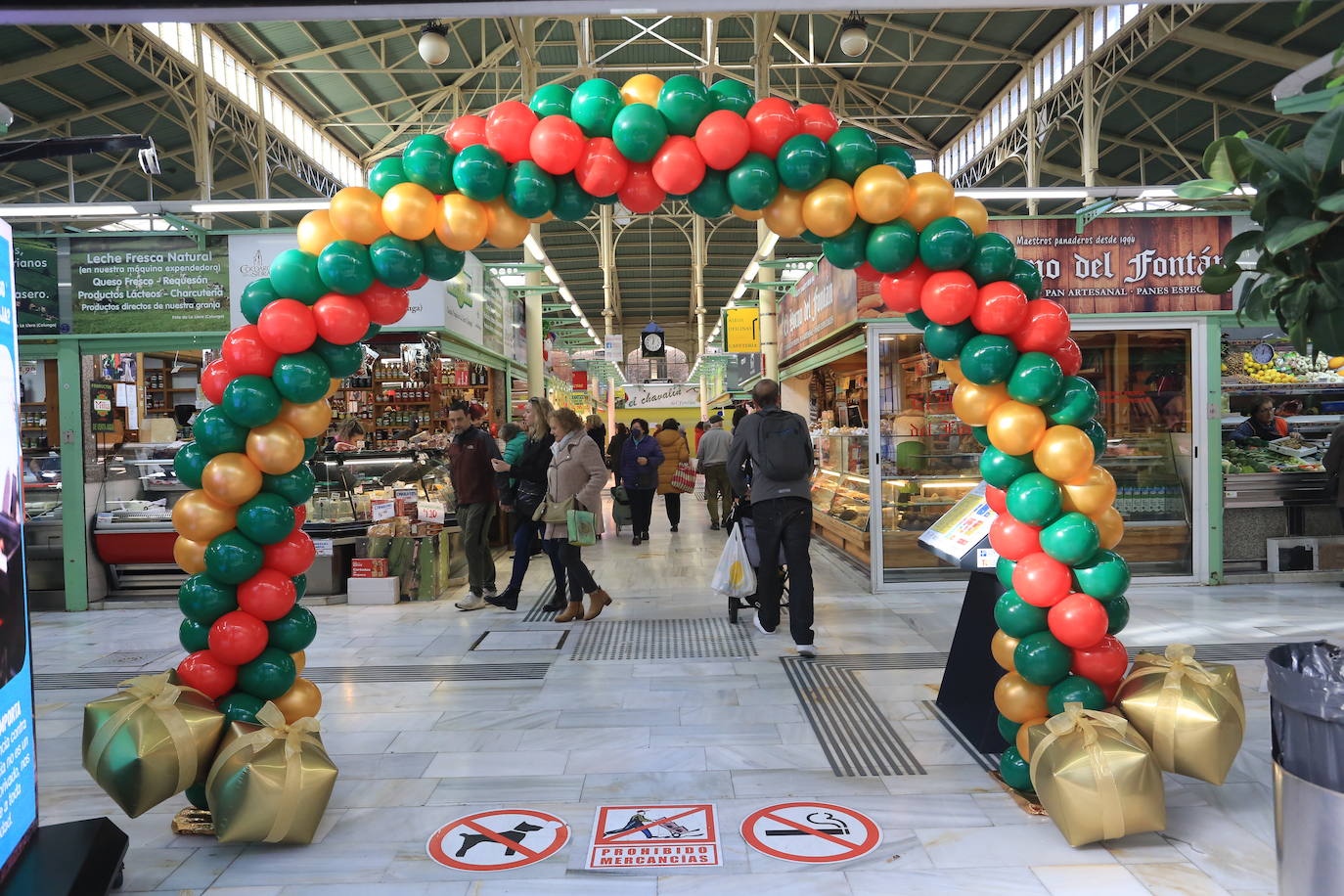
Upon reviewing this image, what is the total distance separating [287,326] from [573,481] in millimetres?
3005

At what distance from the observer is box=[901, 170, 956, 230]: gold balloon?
314 cm

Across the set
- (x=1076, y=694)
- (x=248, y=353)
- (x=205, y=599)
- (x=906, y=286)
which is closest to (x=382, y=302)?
(x=248, y=353)

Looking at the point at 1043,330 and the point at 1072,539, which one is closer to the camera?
the point at 1072,539

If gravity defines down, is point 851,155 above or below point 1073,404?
above

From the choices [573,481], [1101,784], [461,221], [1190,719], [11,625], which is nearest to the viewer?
[11,625]

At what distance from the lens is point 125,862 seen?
9.20 feet

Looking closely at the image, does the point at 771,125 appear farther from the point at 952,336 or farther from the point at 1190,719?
the point at 1190,719

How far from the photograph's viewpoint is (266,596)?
3.23m

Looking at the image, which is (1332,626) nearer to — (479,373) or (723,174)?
(723,174)

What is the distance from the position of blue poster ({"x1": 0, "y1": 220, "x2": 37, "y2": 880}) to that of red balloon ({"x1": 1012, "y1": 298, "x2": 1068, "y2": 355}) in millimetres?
3260

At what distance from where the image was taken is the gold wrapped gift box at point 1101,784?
2656 millimetres

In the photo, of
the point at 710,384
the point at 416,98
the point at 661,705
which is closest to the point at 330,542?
the point at 661,705

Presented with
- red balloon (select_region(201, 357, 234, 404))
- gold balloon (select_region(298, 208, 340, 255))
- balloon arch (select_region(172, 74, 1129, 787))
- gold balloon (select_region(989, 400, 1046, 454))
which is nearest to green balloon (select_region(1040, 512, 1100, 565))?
balloon arch (select_region(172, 74, 1129, 787))

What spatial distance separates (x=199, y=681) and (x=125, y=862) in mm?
624
